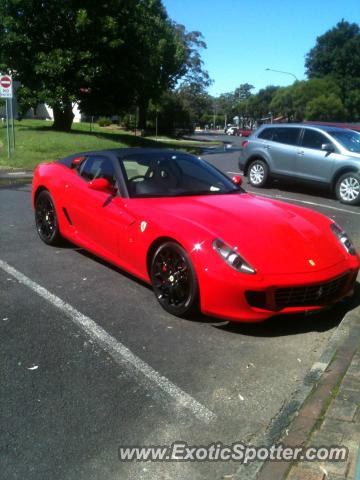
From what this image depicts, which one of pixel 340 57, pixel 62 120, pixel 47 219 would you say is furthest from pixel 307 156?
pixel 340 57

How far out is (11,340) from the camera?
3.95 meters

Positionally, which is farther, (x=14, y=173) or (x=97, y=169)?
(x=14, y=173)

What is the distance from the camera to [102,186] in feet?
16.8

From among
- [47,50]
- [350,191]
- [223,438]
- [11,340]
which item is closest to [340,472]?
[223,438]

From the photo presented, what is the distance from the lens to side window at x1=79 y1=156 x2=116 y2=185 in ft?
17.8

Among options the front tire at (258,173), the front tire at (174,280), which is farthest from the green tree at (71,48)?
the front tire at (174,280)

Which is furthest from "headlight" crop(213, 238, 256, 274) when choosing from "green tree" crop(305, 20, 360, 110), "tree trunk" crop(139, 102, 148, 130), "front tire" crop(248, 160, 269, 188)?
"green tree" crop(305, 20, 360, 110)

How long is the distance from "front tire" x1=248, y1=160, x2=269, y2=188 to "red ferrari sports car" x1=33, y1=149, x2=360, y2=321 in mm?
7080

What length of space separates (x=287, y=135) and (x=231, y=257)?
889cm

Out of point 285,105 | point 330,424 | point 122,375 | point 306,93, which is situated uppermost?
point 306,93

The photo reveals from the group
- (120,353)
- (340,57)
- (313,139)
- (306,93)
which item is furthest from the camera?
(340,57)

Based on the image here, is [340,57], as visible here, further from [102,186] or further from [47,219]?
[102,186]

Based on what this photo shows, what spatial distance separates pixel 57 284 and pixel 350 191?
25.1ft

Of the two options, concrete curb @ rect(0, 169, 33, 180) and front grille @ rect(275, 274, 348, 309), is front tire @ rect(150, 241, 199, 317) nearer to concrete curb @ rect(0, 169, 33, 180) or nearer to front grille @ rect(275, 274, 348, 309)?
front grille @ rect(275, 274, 348, 309)
